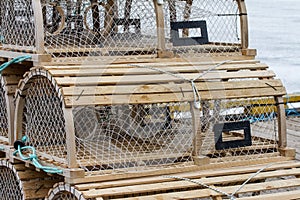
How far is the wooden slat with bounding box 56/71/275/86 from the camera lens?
422 cm

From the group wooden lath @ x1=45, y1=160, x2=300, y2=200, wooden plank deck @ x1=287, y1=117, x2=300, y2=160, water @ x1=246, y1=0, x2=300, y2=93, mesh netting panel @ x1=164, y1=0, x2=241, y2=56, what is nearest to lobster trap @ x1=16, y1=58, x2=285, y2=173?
wooden lath @ x1=45, y1=160, x2=300, y2=200

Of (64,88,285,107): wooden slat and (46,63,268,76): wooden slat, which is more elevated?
(46,63,268,76): wooden slat

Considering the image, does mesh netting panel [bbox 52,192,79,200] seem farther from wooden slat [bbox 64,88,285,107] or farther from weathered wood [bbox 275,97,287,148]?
weathered wood [bbox 275,97,287,148]

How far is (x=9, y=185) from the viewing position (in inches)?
205

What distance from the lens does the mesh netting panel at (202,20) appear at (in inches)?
200

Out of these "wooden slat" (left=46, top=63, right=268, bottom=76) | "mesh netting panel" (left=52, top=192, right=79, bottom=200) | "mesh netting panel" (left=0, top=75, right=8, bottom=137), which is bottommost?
"mesh netting panel" (left=52, top=192, right=79, bottom=200)

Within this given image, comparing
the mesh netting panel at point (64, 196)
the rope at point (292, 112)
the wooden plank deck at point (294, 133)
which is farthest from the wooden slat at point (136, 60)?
the rope at point (292, 112)

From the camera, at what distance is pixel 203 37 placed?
16.5 feet

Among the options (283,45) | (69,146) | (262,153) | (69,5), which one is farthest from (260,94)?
(283,45)

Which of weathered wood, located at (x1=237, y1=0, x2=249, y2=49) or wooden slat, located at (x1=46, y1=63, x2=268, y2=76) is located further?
weathered wood, located at (x1=237, y1=0, x2=249, y2=49)

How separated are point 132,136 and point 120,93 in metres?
0.75

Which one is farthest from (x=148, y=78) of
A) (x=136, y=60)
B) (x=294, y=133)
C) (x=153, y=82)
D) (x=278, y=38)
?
(x=278, y=38)

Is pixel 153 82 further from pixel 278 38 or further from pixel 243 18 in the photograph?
pixel 278 38

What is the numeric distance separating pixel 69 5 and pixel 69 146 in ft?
5.84
